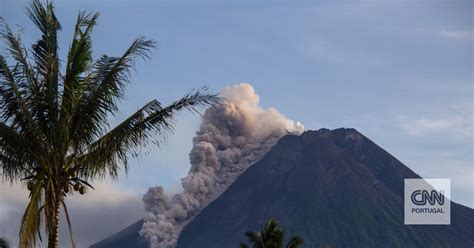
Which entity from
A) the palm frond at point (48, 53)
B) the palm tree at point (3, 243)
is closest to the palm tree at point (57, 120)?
the palm frond at point (48, 53)

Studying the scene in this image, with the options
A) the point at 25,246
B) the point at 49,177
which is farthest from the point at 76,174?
the point at 25,246

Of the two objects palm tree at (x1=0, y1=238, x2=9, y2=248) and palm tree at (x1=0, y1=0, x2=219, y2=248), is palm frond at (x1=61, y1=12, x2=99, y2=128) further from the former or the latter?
palm tree at (x1=0, y1=238, x2=9, y2=248)

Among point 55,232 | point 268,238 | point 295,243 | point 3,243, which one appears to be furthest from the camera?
point 268,238

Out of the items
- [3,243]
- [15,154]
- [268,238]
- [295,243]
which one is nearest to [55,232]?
[15,154]

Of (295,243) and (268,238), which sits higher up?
(268,238)

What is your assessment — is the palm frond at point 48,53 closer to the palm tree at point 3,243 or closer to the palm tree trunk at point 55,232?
the palm tree trunk at point 55,232

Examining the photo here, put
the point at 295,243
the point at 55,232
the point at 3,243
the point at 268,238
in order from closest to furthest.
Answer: the point at 55,232, the point at 3,243, the point at 295,243, the point at 268,238

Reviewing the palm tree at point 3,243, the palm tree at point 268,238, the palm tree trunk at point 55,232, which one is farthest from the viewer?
the palm tree at point 268,238

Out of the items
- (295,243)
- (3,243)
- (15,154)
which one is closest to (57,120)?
(15,154)

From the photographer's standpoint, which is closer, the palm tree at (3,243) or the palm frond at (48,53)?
the palm frond at (48,53)

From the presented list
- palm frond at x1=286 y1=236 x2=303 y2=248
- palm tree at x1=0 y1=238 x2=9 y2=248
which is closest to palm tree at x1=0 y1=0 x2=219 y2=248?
palm tree at x1=0 y1=238 x2=9 y2=248

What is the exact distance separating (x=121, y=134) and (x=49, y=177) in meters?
1.94

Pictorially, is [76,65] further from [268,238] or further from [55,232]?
[268,238]

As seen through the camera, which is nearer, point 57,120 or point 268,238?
point 57,120
